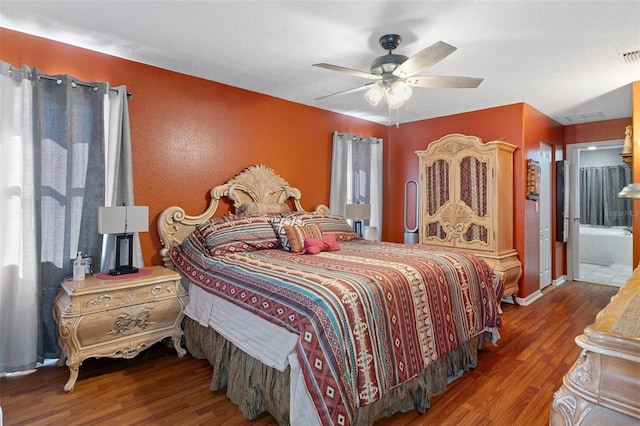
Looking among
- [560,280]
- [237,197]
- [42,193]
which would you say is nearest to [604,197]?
[560,280]

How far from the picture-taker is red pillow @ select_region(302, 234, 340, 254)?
303 cm

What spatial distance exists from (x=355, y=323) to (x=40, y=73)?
2866 millimetres

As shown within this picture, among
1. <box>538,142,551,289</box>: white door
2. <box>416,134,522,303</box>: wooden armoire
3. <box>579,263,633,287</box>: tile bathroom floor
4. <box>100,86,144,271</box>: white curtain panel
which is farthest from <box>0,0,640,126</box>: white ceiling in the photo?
<box>579,263,633,287</box>: tile bathroom floor

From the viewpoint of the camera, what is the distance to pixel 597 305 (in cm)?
423

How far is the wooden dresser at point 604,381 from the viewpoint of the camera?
81cm

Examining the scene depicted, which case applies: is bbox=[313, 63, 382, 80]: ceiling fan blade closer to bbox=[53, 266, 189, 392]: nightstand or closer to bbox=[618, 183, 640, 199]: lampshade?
bbox=[618, 183, 640, 199]: lampshade

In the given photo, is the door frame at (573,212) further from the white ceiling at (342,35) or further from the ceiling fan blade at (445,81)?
the ceiling fan blade at (445,81)

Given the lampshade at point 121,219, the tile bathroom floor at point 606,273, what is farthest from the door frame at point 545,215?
the lampshade at point 121,219

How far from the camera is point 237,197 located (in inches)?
145

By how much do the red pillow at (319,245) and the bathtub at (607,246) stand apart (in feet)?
21.2

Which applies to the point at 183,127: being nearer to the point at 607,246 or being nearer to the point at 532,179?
the point at 532,179

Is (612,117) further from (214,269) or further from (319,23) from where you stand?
(214,269)

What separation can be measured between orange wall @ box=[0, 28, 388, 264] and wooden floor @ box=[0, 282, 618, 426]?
1.06 m

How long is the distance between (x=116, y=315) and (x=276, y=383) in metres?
1.33
